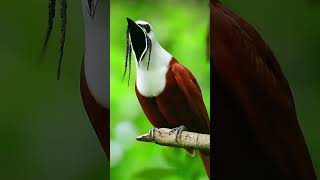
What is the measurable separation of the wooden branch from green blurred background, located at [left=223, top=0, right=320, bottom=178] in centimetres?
49

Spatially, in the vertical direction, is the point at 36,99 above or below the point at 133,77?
below

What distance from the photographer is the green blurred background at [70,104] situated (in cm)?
247

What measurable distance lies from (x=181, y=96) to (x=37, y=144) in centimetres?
82

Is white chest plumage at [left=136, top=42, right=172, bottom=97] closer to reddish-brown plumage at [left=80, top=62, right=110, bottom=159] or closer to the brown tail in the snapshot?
reddish-brown plumage at [left=80, top=62, right=110, bottom=159]

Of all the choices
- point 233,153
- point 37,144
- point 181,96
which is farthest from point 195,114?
point 37,144

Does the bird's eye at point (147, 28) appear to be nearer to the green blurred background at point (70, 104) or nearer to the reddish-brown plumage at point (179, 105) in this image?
the green blurred background at point (70, 104)

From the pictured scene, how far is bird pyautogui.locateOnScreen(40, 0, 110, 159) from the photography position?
2.53m

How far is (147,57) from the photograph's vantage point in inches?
99.2

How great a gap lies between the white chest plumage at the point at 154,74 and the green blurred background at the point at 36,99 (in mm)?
344

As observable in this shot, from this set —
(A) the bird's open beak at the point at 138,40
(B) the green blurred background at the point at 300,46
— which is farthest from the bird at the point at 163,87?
(B) the green blurred background at the point at 300,46

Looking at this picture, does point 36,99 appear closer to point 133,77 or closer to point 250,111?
point 133,77

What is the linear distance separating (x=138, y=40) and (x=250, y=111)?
0.70 metres

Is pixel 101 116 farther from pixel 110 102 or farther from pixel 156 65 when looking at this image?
pixel 156 65

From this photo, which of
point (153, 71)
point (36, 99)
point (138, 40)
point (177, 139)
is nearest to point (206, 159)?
point (177, 139)
